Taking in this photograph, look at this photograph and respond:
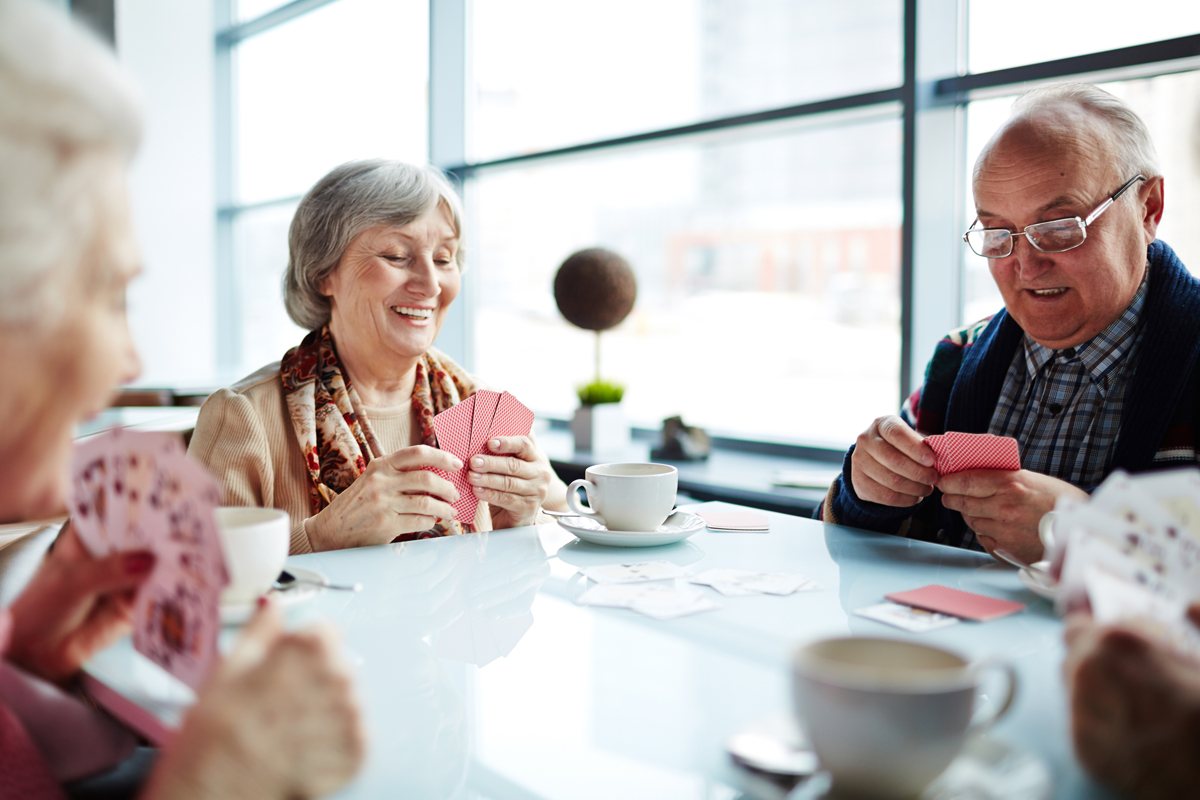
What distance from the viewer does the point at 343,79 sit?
18.1 feet

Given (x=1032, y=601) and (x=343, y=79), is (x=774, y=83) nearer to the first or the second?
(x=1032, y=601)

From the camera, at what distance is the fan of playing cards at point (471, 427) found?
4.81 feet

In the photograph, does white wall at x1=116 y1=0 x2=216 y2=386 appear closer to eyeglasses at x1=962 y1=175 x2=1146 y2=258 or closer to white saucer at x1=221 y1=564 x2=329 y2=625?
white saucer at x1=221 y1=564 x2=329 y2=625

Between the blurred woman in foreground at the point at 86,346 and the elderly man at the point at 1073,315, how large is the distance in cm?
102

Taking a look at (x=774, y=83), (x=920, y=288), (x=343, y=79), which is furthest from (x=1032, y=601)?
(x=343, y=79)

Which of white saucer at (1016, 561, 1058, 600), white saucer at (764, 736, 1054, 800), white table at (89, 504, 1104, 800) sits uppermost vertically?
white saucer at (1016, 561, 1058, 600)

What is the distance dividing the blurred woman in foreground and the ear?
164 centimetres

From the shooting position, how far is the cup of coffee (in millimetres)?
510

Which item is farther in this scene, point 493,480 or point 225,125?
point 225,125

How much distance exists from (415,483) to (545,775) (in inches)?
32.3

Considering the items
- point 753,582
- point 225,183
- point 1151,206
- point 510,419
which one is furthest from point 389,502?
point 225,183

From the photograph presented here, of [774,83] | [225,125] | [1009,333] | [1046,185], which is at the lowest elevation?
[1009,333]

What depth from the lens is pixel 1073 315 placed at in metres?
1.60

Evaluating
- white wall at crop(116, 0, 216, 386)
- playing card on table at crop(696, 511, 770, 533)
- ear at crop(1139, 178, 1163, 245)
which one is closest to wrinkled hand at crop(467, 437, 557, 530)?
playing card on table at crop(696, 511, 770, 533)
